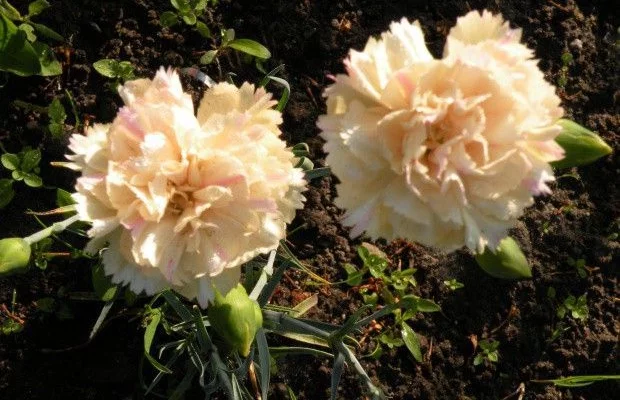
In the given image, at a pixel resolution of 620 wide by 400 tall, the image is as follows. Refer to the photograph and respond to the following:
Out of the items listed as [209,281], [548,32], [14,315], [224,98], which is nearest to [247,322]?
[209,281]

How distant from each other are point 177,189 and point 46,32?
83 cm

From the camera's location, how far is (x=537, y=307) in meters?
1.81

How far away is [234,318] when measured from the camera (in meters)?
1.04

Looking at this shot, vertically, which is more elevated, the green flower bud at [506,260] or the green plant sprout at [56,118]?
the green flower bud at [506,260]

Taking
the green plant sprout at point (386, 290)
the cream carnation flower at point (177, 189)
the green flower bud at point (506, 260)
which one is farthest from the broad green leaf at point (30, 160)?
the green flower bud at point (506, 260)

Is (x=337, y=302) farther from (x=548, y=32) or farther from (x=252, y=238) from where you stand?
(x=548, y=32)

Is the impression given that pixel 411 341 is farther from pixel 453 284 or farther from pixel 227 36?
pixel 227 36

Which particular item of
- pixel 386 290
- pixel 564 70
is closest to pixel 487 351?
pixel 386 290

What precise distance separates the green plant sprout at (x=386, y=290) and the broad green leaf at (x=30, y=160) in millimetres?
775

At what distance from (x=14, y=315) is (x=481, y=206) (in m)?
1.11

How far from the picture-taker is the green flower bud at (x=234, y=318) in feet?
3.40

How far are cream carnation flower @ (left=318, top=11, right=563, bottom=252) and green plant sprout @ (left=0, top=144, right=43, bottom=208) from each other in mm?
878

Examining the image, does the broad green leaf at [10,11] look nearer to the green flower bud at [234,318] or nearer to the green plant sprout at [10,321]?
the green plant sprout at [10,321]

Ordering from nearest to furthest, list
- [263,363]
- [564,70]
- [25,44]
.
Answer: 1. [263,363]
2. [25,44]
3. [564,70]
